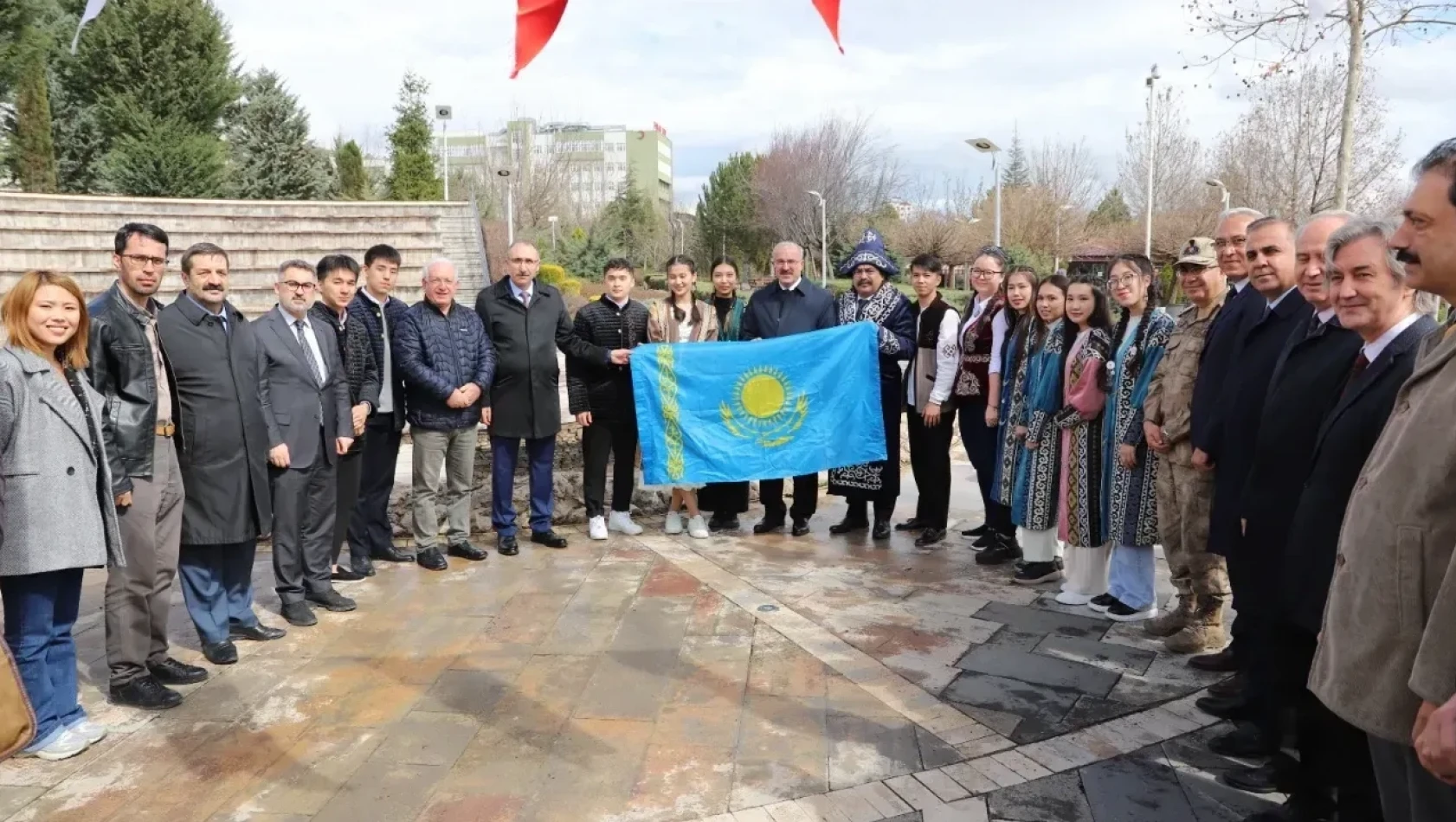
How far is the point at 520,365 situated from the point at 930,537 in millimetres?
2933

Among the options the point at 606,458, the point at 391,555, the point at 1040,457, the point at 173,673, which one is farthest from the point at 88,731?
the point at 1040,457

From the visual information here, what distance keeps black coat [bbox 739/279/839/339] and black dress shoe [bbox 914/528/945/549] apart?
1.58 meters

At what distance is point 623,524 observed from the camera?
6.57 metres

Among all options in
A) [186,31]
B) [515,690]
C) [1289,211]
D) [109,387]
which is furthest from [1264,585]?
[186,31]

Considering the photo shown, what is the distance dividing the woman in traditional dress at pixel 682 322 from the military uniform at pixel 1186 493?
306 cm

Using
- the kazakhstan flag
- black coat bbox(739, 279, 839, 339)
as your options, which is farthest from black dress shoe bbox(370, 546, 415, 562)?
black coat bbox(739, 279, 839, 339)

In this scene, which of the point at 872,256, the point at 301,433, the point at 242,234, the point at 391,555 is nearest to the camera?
the point at 301,433

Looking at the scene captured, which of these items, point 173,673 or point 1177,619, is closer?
point 173,673

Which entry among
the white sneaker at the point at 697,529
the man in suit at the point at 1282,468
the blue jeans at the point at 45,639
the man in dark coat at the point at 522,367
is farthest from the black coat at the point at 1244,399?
the blue jeans at the point at 45,639

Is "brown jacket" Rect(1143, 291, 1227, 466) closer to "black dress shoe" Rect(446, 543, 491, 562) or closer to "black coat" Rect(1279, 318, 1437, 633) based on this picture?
"black coat" Rect(1279, 318, 1437, 633)

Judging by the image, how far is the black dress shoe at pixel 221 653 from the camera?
168 inches

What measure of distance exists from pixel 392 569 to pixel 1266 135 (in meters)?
21.2

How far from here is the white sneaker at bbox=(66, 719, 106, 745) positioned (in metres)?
3.47

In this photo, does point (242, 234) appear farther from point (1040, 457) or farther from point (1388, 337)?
point (1388, 337)
